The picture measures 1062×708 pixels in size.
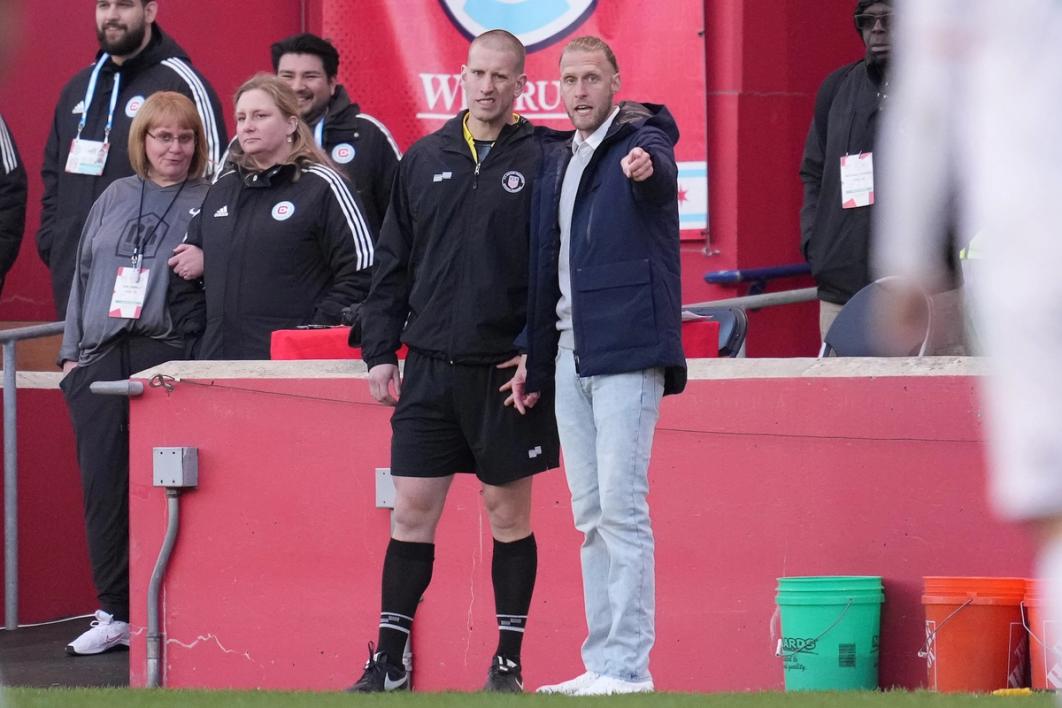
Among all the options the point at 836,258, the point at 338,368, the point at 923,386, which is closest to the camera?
the point at 923,386

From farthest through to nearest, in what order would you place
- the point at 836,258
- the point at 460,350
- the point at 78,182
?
the point at 78,182 → the point at 836,258 → the point at 460,350

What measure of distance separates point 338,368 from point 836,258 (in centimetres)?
219

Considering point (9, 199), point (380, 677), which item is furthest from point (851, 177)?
point (9, 199)

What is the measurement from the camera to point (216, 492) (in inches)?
293

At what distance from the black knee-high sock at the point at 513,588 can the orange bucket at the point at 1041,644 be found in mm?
1600

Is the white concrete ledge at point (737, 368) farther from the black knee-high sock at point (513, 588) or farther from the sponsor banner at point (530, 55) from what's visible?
the sponsor banner at point (530, 55)

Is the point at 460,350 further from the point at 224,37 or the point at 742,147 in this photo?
the point at 224,37

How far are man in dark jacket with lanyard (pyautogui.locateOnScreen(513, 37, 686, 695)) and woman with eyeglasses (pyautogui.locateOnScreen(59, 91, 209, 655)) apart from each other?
7.70ft

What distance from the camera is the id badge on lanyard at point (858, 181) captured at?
25.7 ft

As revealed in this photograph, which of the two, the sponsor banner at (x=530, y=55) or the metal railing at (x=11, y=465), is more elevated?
the sponsor banner at (x=530, y=55)

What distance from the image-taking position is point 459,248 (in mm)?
6031

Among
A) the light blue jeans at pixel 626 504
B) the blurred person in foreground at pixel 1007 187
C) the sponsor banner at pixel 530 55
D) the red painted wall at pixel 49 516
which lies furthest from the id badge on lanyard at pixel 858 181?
the blurred person in foreground at pixel 1007 187

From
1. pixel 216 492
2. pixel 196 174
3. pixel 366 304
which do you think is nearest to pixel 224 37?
pixel 196 174

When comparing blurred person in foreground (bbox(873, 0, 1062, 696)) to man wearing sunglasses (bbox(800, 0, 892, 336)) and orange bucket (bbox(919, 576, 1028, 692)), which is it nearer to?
orange bucket (bbox(919, 576, 1028, 692))
